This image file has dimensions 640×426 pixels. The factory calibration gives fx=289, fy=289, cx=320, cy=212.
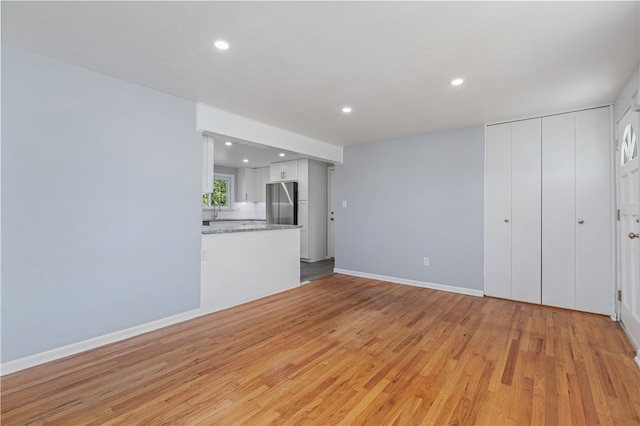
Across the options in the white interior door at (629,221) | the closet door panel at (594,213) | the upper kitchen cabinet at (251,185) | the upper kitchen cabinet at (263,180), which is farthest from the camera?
the upper kitchen cabinet at (251,185)

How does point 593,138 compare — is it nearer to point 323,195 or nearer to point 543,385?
point 543,385

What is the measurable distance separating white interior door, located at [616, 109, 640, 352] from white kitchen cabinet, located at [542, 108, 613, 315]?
0.27 m

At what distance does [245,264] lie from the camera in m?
3.69

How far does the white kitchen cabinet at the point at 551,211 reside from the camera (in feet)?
10.5

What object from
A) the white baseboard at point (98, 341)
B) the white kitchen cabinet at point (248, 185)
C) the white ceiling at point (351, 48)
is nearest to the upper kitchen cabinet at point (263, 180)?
the white kitchen cabinet at point (248, 185)

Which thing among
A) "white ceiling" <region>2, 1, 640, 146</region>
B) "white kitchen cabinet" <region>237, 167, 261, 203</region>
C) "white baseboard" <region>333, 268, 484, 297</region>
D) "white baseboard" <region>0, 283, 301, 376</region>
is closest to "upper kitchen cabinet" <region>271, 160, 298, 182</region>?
"white kitchen cabinet" <region>237, 167, 261, 203</region>

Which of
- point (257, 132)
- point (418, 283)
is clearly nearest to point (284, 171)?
point (257, 132)

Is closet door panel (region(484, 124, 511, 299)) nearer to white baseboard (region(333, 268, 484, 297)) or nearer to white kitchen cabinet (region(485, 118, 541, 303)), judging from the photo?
white kitchen cabinet (region(485, 118, 541, 303))

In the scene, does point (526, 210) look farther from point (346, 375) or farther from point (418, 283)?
point (346, 375)

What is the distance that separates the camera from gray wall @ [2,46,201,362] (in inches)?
81.7

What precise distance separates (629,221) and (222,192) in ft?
24.1

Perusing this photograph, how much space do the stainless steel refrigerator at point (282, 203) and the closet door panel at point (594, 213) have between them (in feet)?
15.3

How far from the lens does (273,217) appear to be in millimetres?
6781

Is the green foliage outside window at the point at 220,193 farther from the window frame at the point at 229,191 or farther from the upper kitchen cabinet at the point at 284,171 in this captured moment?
the upper kitchen cabinet at the point at 284,171
